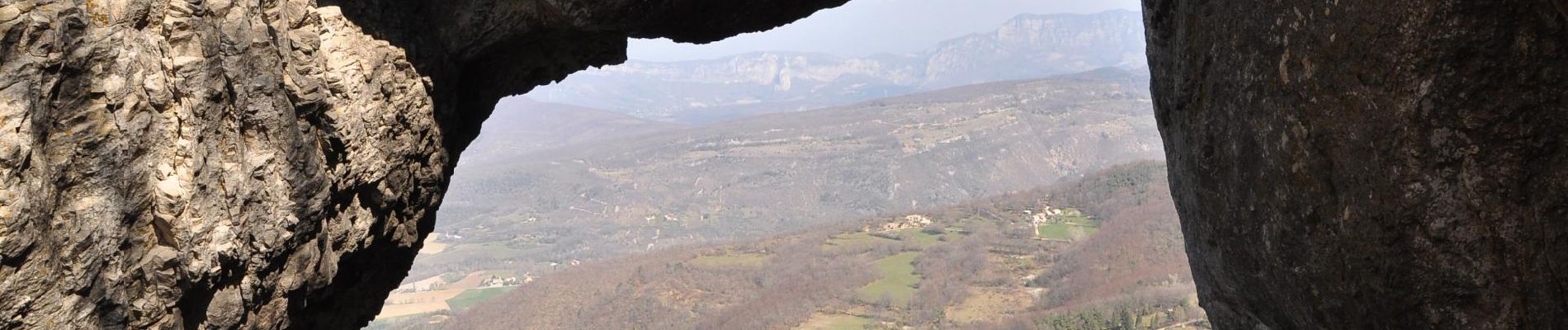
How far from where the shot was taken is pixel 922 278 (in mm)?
87938

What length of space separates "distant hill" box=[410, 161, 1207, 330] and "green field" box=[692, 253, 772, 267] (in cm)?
35

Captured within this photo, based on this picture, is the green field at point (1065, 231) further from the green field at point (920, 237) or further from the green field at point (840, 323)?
the green field at point (840, 323)

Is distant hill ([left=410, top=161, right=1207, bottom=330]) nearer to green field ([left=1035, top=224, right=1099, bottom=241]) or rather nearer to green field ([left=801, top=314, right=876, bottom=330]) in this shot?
green field ([left=801, top=314, right=876, bottom=330])

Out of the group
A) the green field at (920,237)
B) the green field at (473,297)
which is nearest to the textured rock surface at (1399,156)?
the green field at (920,237)

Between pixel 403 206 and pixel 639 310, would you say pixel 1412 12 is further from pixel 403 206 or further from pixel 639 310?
pixel 639 310

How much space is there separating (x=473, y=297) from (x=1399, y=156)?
4766 inches

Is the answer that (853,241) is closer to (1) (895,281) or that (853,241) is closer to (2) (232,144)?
(1) (895,281)

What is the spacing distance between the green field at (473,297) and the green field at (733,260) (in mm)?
26539

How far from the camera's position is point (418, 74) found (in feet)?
30.3

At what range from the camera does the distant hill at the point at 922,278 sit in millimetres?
71812

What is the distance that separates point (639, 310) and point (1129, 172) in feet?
224

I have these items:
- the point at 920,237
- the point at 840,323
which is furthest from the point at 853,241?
the point at 840,323

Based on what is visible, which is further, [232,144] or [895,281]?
[895,281]

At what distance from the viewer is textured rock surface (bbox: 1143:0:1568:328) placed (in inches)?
198
